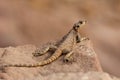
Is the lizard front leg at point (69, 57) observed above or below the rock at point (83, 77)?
above

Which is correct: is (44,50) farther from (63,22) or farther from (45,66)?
(63,22)

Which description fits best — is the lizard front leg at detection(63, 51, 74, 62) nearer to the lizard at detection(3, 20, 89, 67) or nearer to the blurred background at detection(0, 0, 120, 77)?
the lizard at detection(3, 20, 89, 67)

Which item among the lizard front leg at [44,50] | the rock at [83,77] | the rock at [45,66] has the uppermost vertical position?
the lizard front leg at [44,50]

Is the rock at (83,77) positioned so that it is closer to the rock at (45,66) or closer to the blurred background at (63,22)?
the rock at (45,66)

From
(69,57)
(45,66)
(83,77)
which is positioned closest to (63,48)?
(69,57)

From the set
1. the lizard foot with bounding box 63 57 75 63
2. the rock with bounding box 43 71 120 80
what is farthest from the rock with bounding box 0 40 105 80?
the rock with bounding box 43 71 120 80

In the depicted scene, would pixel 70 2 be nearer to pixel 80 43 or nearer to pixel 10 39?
pixel 10 39

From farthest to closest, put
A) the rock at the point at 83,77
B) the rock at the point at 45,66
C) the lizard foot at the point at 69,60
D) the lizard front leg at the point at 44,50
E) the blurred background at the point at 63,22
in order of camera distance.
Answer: the blurred background at the point at 63,22 → the lizard front leg at the point at 44,50 → the lizard foot at the point at 69,60 → the rock at the point at 45,66 → the rock at the point at 83,77

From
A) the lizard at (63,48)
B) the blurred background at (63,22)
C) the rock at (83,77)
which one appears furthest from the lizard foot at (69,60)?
the blurred background at (63,22)
